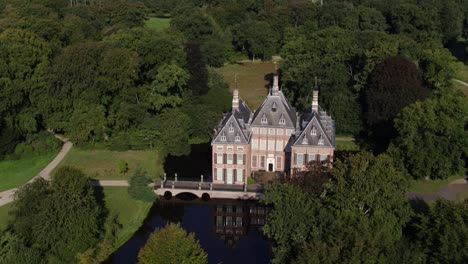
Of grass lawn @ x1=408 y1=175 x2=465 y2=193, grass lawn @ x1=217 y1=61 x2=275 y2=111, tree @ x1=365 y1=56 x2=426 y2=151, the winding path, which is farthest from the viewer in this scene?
grass lawn @ x1=217 y1=61 x2=275 y2=111

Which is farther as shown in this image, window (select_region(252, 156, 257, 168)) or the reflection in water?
window (select_region(252, 156, 257, 168))

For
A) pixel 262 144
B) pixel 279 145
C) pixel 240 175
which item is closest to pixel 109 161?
pixel 240 175

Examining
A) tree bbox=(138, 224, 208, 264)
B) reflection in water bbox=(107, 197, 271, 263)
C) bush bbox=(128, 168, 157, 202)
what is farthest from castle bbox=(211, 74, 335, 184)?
tree bbox=(138, 224, 208, 264)

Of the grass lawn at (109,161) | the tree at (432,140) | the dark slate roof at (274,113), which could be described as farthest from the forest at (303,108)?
the dark slate roof at (274,113)

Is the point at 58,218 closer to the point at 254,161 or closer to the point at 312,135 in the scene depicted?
the point at 254,161

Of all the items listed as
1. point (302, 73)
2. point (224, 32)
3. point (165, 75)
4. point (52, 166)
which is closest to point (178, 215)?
point (52, 166)

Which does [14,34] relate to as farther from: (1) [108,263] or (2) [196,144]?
(1) [108,263]

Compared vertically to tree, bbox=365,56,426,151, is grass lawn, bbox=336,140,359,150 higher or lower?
lower

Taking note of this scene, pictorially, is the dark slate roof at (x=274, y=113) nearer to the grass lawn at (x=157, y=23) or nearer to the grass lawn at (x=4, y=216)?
the grass lawn at (x=4, y=216)

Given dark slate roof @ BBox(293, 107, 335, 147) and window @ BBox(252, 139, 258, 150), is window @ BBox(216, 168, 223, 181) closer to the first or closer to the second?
window @ BBox(252, 139, 258, 150)
